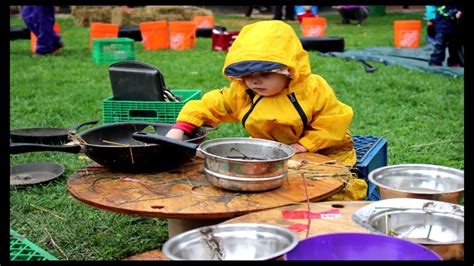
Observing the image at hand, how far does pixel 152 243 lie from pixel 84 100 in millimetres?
3606

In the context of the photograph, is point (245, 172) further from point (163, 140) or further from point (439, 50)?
point (439, 50)

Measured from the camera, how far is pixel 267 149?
251cm

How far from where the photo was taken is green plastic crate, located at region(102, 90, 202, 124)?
3.91 m

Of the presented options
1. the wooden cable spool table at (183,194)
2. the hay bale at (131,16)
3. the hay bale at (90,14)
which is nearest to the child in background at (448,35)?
the wooden cable spool table at (183,194)

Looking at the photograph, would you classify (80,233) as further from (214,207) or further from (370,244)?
(370,244)

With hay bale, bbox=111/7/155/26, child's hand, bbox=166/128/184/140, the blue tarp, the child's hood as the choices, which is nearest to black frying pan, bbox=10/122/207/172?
child's hand, bbox=166/128/184/140

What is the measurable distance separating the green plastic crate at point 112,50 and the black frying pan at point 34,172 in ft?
15.5

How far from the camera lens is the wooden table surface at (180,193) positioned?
2.14 m

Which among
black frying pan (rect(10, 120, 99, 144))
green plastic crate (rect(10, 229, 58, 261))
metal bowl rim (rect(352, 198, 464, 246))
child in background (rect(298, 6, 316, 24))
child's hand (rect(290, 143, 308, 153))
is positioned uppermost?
metal bowl rim (rect(352, 198, 464, 246))

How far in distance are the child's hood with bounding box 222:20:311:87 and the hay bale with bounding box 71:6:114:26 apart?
1294cm

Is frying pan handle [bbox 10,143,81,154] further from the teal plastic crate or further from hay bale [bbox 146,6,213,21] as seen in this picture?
hay bale [bbox 146,6,213,21]

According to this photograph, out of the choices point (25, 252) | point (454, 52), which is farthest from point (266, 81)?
point (454, 52)
